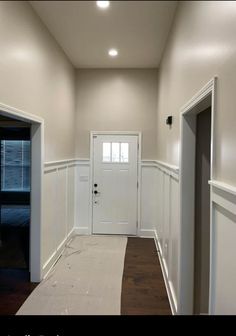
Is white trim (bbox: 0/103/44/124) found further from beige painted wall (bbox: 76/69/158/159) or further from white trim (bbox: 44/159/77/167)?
beige painted wall (bbox: 76/69/158/159)

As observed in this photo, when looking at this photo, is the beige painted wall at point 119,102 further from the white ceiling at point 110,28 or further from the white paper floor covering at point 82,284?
the white paper floor covering at point 82,284

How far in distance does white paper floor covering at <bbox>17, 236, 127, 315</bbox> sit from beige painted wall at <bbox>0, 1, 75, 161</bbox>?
4.43 feet

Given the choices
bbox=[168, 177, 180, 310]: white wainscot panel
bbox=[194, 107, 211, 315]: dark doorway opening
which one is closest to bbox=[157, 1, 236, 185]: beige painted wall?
bbox=[194, 107, 211, 315]: dark doorway opening

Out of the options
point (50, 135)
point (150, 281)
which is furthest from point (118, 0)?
point (150, 281)

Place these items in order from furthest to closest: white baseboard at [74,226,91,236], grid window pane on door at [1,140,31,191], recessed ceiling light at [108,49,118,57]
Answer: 1. grid window pane on door at [1,140,31,191]
2. white baseboard at [74,226,91,236]
3. recessed ceiling light at [108,49,118,57]

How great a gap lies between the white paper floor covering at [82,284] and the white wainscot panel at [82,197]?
563 mm

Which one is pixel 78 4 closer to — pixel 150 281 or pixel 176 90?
pixel 176 90

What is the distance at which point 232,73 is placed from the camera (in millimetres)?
1015

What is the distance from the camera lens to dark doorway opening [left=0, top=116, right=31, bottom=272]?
366 centimetres

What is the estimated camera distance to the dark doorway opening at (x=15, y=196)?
144 inches

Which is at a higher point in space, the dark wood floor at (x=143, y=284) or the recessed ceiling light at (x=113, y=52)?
the recessed ceiling light at (x=113, y=52)

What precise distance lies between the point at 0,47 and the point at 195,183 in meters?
1.74

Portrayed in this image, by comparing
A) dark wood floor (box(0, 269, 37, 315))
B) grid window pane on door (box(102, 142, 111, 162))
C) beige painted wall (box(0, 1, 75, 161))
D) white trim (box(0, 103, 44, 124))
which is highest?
beige painted wall (box(0, 1, 75, 161))

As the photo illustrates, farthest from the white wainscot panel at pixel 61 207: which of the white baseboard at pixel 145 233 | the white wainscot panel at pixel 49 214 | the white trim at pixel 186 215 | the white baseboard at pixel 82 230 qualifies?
the white trim at pixel 186 215
